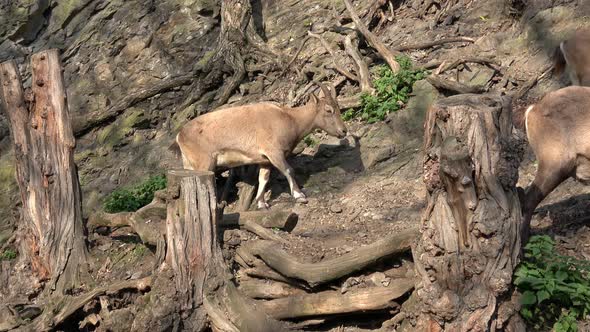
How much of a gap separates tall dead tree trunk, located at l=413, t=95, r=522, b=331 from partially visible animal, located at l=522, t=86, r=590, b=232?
185 centimetres

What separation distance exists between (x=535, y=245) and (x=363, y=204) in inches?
127

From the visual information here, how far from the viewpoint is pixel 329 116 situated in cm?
1049

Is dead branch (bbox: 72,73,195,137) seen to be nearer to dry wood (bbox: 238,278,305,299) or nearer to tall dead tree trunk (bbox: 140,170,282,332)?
tall dead tree trunk (bbox: 140,170,282,332)

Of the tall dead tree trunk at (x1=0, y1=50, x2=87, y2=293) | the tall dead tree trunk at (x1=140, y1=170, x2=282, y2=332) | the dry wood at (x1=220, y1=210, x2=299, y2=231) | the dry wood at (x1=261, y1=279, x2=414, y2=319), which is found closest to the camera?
the dry wood at (x1=261, y1=279, x2=414, y2=319)

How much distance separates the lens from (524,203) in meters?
6.82

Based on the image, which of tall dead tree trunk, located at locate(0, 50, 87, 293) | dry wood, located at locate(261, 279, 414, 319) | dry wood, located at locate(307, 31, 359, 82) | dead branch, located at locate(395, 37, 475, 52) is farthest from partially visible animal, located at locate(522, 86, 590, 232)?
tall dead tree trunk, located at locate(0, 50, 87, 293)

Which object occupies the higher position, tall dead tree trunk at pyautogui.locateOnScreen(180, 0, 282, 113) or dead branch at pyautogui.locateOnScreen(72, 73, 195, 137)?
tall dead tree trunk at pyautogui.locateOnScreen(180, 0, 282, 113)

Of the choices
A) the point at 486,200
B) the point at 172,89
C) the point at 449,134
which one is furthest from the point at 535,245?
the point at 172,89

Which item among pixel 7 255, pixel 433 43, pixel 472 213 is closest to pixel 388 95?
pixel 433 43

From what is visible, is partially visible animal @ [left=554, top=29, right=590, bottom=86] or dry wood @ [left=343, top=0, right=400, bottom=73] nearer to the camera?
partially visible animal @ [left=554, top=29, right=590, bottom=86]

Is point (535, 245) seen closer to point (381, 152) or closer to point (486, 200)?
point (486, 200)

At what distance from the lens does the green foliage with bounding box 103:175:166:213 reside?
10.4 m

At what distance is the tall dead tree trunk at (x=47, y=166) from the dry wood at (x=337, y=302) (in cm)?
266

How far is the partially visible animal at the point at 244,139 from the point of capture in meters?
9.95
